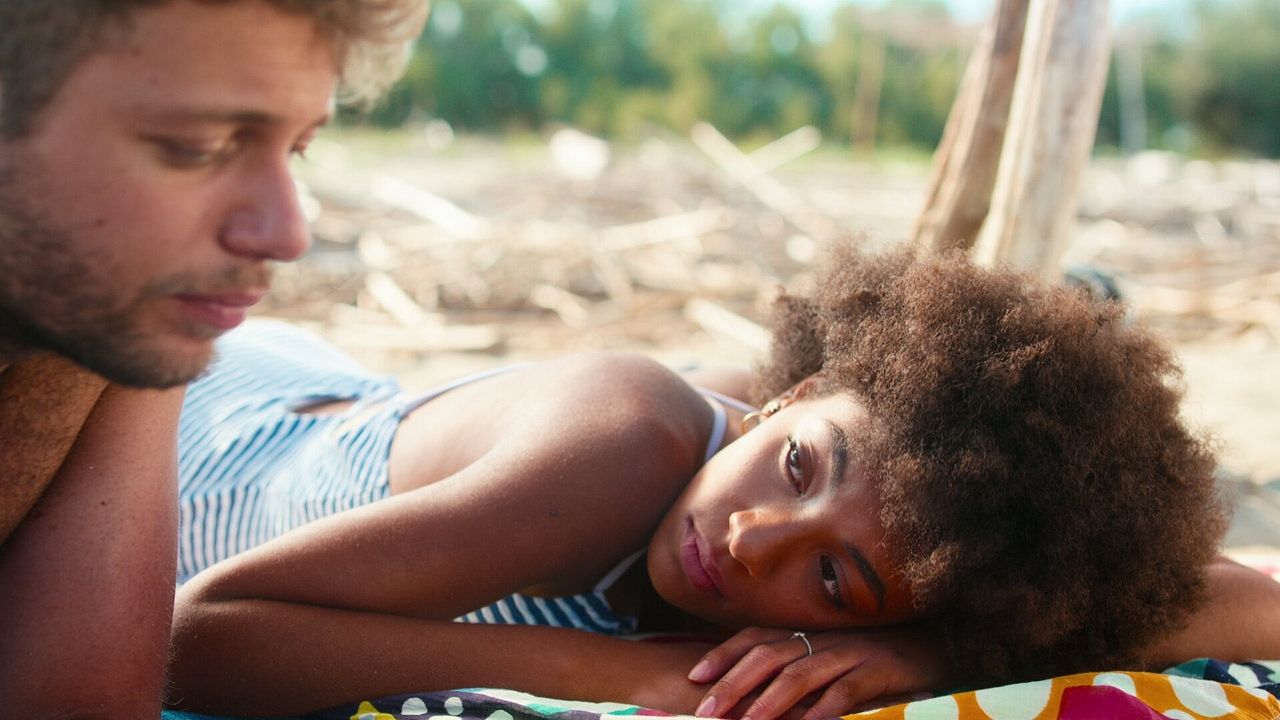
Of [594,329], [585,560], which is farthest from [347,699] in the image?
[594,329]

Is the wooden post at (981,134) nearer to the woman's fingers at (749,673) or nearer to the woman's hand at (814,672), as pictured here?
the woman's hand at (814,672)

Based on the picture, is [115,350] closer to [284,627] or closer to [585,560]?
[284,627]

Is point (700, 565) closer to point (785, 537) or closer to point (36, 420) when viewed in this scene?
point (785, 537)

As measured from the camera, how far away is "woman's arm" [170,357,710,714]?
197 cm

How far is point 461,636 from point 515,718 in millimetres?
196

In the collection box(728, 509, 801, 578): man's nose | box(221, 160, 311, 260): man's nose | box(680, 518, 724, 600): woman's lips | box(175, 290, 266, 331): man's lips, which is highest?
box(221, 160, 311, 260): man's nose

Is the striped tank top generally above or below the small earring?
below

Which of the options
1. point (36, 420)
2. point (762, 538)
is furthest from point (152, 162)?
point (762, 538)

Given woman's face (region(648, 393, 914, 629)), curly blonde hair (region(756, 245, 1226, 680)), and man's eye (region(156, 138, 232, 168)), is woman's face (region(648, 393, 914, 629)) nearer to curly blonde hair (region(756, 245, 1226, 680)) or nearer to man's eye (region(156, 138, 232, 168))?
curly blonde hair (region(756, 245, 1226, 680))

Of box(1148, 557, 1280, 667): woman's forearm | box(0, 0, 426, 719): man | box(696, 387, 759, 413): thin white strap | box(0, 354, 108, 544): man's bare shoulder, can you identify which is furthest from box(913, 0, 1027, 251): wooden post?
box(0, 354, 108, 544): man's bare shoulder

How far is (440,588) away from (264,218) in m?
0.81

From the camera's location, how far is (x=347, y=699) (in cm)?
202

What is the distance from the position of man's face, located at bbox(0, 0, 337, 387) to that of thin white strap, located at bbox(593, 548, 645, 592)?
1013 mm

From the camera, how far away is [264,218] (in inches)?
57.4
